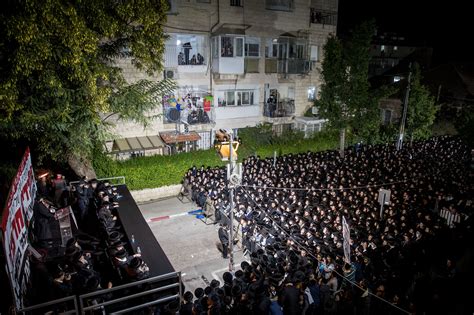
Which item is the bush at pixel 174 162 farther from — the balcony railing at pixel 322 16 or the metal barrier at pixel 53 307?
the metal barrier at pixel 53 307

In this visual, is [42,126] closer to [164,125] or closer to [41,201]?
[41,201]

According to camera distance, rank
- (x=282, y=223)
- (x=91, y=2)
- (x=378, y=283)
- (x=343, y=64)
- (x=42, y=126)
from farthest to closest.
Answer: (x=343, y=64)
(x=42, y=126)
(x=282, y=223)
(x=91, y=2)
(x=378, y=283)

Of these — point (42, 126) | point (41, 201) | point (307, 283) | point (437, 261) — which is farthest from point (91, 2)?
point (437, 261)

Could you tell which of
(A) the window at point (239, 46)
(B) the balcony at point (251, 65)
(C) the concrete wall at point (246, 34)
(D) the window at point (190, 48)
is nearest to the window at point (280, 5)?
(C) the concrete wall at point (246, 34)

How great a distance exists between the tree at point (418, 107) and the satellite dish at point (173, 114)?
1711cm

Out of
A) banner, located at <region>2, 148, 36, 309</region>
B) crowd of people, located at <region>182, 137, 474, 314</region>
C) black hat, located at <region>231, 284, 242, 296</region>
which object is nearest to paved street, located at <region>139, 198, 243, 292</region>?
crowd of people, located at <region>182, 137, 474, 314</region>

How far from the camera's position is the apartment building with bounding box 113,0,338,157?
21297mm

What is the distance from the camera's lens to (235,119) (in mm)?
24203

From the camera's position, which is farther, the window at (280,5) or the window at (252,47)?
the window at (280,5)

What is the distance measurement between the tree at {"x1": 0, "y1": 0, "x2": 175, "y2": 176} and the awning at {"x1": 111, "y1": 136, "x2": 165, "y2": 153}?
10.8 feet

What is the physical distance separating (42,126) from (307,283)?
11964mm

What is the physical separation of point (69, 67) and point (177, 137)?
30.8 ft

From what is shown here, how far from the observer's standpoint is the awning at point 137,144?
19.7 m

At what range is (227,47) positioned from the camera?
22.0 m
